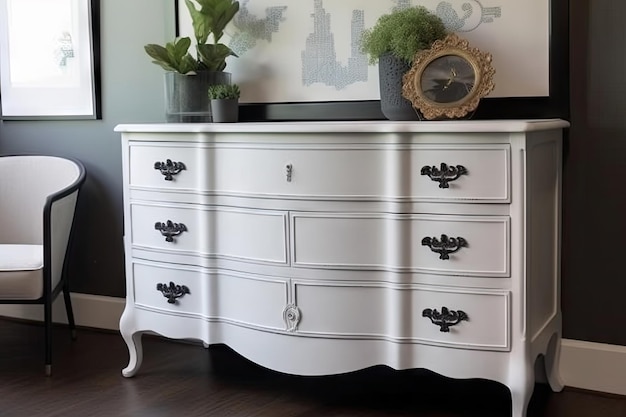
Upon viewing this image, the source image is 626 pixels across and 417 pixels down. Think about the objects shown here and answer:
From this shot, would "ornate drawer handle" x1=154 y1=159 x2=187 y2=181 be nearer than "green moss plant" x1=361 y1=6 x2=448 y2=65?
No

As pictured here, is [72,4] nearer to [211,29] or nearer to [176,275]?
[211,29]

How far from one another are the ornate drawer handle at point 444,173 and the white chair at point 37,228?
1520 mm

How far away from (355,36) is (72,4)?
1.37m

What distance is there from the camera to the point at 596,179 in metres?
2.64

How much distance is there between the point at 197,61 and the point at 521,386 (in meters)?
1.66

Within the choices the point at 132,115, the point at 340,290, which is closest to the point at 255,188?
the point at 340,290

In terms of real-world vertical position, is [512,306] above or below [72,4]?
below

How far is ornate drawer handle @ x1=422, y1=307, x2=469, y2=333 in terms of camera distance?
2.35 meters

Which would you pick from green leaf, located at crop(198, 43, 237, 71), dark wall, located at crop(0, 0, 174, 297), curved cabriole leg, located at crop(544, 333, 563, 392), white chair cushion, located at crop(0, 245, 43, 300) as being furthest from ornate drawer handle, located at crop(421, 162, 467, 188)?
white chair cushion, located at crop(0, 245, 43, 300)

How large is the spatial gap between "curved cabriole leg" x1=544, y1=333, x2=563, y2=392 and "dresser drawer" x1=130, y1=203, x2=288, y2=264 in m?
0.96

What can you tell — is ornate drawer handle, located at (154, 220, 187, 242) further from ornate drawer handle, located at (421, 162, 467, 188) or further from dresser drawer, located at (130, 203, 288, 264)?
ornate drawer handle, located at (421, 162, 467, 188)

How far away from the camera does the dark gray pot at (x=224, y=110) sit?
2.93 meters

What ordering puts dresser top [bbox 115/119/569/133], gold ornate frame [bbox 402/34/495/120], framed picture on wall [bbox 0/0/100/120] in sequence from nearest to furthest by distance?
dresser top [bbox 115/119/569/133] < gold ornate frame [bbox 402/34/495/120] < framed picture on wall [bbox 0/0/100/120]

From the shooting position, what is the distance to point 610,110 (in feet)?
8.49
